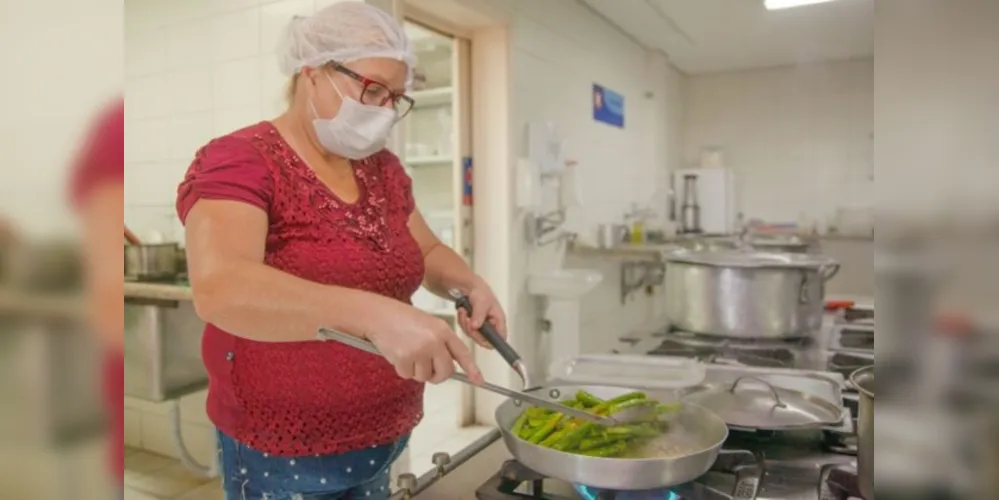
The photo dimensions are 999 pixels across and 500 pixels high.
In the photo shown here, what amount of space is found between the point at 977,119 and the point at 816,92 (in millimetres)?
5273

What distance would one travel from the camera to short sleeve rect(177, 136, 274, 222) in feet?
2.50

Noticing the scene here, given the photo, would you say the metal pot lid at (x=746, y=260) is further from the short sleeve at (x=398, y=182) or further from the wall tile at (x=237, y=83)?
the wall tile at (x=237, y=83)

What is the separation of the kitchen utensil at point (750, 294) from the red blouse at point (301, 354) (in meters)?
0.95

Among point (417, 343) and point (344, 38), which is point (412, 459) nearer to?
point (344, 38)

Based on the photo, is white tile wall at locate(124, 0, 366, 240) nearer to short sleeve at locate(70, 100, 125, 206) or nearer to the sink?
the sink

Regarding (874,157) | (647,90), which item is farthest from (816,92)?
(874,157)

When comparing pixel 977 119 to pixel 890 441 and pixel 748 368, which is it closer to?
pixel 890 441

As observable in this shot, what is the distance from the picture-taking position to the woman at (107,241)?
0.22 meters

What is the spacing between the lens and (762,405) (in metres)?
1.02

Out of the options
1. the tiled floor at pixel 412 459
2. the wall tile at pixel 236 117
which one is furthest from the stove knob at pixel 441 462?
the wall tile at pixel 236 117

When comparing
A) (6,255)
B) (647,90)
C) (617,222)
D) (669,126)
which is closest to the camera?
(6,255)

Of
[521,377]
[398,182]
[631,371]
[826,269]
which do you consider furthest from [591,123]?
[521,377]

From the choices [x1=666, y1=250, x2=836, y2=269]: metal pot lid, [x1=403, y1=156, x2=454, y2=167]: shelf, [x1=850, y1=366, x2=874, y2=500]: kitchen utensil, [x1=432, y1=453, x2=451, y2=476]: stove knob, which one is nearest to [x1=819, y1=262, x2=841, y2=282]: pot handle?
[x1=666, y1=250, x2=836, y2=269]: metal pot lid

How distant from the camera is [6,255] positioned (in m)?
0.20
